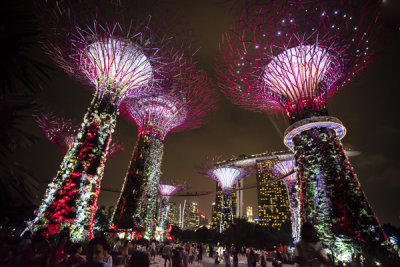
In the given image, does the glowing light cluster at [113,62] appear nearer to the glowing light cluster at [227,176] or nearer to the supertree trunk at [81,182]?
the supertree trunk at [81,182]

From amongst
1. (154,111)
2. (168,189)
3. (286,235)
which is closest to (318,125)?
(154,111)

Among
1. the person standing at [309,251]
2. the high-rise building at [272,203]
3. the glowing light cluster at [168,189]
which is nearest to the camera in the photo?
the person standing at [309,251]

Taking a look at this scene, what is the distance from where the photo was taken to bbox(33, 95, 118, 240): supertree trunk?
8797 millimetres

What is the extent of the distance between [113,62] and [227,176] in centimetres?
2325

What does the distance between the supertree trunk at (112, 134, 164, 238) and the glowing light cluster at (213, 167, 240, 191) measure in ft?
50.1

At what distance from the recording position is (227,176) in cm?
3106

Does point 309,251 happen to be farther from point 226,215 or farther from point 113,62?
point 226,215

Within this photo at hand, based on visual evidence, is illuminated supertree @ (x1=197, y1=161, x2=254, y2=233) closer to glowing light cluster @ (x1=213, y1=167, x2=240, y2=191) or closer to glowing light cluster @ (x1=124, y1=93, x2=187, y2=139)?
glowing light cluster @ (x1=213, y1=167, x2=240, y2=191)

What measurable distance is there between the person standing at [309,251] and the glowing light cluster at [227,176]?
28.1 metres

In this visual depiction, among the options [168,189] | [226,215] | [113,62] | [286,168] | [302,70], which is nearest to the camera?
[302,70]

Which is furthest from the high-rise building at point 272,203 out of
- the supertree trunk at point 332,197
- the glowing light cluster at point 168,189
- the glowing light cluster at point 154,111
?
the supertree trunk at point 332,197

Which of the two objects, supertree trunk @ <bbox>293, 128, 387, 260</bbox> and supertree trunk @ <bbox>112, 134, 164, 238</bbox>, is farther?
supertree trunk @ <bbox>112, 134, 164, 238</bbox>

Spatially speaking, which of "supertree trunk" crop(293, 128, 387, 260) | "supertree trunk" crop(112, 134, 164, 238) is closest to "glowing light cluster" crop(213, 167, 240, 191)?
"supertree trunk" crop(112, 134, 164, 238)

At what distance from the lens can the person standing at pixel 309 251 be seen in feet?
9.61
